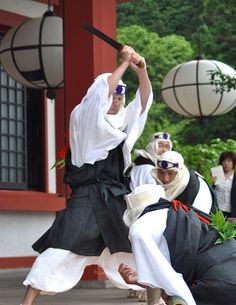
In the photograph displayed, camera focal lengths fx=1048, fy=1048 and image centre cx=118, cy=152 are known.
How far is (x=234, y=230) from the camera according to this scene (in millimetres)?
6359

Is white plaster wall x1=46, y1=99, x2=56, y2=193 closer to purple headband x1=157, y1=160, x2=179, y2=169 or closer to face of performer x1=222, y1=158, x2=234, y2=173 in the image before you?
face of performer x1=222, y1=158, x2=234, y2=173

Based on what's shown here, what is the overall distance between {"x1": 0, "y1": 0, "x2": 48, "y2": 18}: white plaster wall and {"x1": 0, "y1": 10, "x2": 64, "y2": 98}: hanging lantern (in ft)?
7.20

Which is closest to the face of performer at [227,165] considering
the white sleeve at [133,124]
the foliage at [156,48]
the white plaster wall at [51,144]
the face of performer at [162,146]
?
the white plaster wall at [51,144]

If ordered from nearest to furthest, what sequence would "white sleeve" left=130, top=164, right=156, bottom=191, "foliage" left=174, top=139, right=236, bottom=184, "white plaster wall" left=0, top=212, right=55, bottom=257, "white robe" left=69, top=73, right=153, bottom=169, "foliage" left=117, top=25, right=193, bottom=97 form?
"white robe" left=69, top=73, right=153, bottom=169 → "white sleeve" left=130, top=164, right=156, bottom=191 → "white plaster wall" left=0, top=212, right=55, bottom=257 → "foliage" left=174, top=139, right=236, bottom=184 → "foliage" left=117, top=25, right=193, bottom=97

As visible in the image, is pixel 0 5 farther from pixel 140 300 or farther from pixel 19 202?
pixel 140 300

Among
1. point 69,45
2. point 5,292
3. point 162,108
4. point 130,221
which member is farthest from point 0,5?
point 162,108

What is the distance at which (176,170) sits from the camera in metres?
6.87

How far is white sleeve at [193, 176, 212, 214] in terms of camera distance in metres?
7.45

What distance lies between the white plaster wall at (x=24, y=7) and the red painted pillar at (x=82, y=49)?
337 centimetres

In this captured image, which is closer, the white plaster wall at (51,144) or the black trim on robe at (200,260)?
the black trim on robe at (200,260)

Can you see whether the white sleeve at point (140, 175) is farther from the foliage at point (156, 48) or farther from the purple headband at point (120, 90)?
the foliage at point (156, 48)

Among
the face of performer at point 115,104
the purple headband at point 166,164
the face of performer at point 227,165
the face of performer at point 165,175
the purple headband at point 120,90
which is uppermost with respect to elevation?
the purple headband at point 120,90

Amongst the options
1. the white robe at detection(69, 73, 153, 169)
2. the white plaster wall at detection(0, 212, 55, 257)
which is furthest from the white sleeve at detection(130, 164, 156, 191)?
the white plaster wall at detection(0, 212, 55, 257)

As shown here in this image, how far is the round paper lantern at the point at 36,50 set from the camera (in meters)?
11.1
